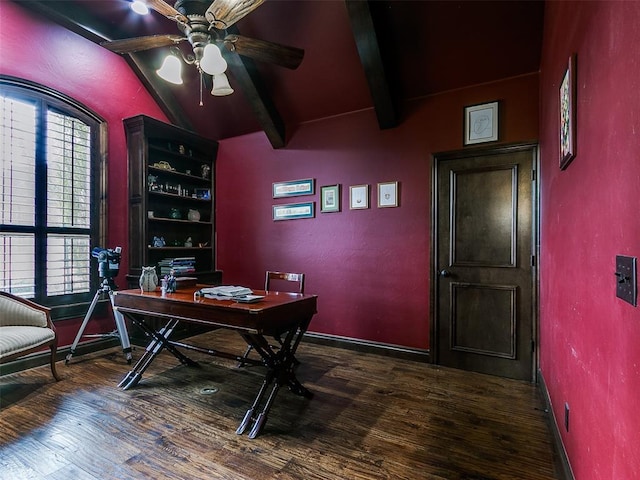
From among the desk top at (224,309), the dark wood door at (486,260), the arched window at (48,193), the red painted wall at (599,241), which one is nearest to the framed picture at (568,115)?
the red painted wall at (599,241)

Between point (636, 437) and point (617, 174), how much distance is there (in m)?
0.72

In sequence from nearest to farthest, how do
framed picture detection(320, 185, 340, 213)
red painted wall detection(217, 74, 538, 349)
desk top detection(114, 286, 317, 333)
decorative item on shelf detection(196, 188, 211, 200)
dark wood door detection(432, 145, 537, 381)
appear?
desk top detection(114, 286, 317, 333), dark wood door detection(432, 145, 537, 381), red painted wall detection(217, 74, 538, 349), framed picture detection(320, 185, 340, 213), decorative item on shelf detection(196, 188, 211, 200)

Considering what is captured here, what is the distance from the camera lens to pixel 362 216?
354 cm

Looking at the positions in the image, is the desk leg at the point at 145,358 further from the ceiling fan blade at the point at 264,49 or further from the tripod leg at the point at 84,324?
the ceiling fan blade at the point at 264,49

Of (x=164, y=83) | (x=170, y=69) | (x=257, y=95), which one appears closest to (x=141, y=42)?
(x=170, y=69)

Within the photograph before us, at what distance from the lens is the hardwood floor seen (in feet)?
5.46

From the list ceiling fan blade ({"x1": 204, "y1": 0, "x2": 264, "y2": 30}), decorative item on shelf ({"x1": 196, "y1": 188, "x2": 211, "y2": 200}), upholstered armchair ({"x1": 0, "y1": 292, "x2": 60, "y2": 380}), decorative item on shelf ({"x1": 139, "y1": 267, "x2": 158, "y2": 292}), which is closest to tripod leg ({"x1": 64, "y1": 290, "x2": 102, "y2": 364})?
upholstered armchair ({"x1": 0, "y1": 292, "x2": 60, "y2": 380})

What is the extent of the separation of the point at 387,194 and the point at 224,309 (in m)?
2.10

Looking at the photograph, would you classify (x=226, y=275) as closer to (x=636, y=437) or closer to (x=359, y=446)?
(x=359, y=446)

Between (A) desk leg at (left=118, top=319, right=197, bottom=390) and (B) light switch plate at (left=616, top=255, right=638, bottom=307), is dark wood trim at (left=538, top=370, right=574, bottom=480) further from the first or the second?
(A) desk leg at (left=118, top=319, right=197, bottom=390)

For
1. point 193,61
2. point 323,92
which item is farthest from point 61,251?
point 323,92

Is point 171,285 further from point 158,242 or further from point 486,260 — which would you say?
point 486,260

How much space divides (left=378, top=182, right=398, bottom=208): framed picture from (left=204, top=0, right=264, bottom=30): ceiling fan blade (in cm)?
201

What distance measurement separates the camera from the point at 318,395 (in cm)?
247
